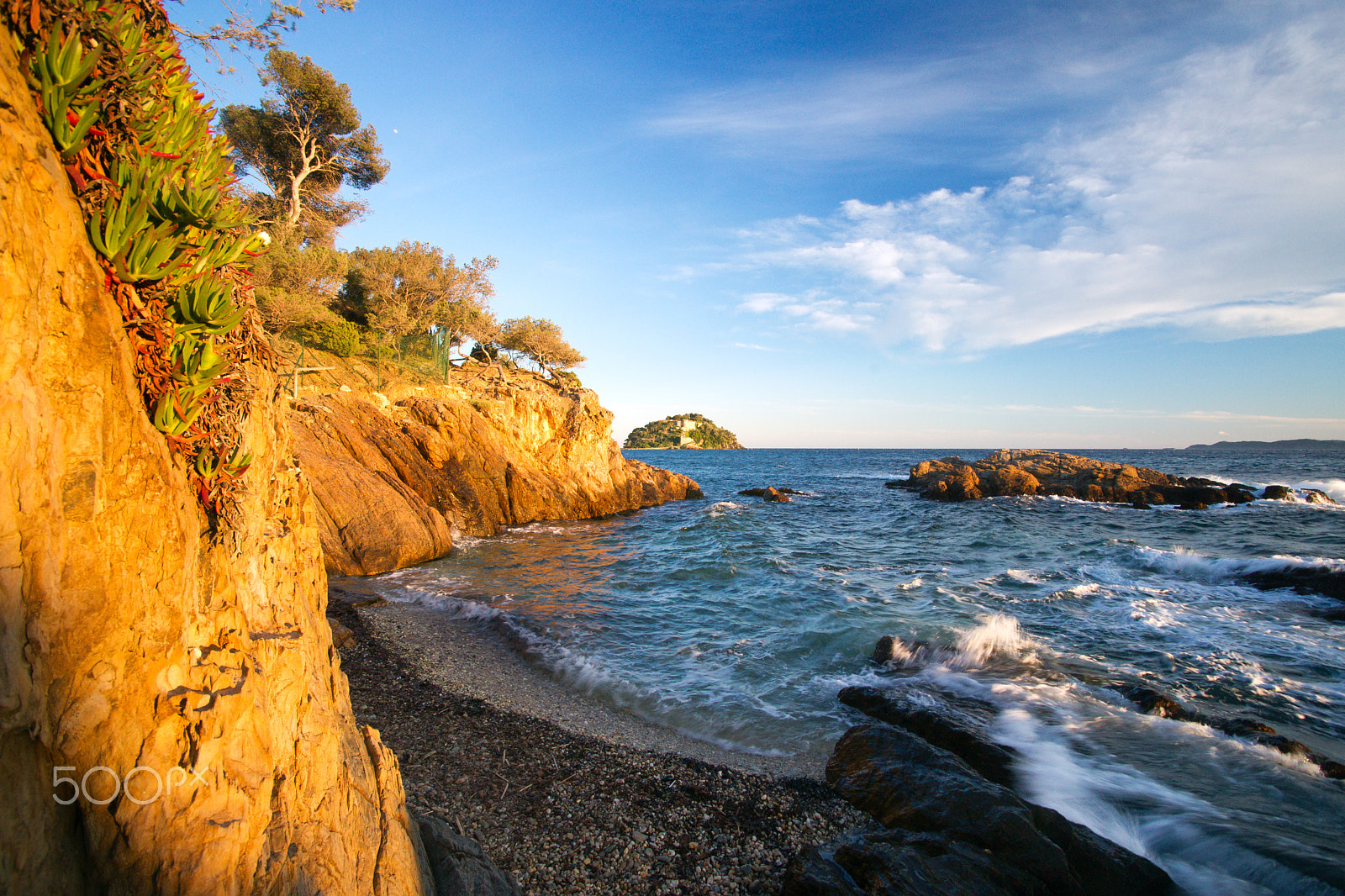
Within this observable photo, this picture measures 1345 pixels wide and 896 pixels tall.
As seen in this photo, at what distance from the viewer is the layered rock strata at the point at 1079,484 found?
31.1m

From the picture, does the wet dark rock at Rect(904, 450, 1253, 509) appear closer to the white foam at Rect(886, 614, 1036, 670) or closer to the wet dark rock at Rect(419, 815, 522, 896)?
the white foam at Rect(886, 614, 1036, 670)

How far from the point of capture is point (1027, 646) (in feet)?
34.0

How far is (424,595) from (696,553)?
929 centimetres

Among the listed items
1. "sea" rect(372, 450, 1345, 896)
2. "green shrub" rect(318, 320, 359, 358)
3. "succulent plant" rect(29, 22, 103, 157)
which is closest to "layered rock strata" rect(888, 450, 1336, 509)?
"sea" rect(372, 450, 1345, 896)

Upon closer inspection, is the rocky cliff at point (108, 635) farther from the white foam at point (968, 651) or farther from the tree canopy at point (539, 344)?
the tree canopy at point (539, 344)

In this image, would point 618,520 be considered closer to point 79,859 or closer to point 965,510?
point 965,510

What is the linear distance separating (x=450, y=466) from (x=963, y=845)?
20.2 metres

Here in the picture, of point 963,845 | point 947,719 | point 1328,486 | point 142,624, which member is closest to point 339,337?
point 142,624

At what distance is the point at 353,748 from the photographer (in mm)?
3275

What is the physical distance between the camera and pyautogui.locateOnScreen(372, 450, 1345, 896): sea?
19.8 ft

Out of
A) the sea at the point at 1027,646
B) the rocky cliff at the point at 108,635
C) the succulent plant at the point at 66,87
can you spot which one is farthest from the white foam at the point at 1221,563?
the succulent plant at the point at 66,87

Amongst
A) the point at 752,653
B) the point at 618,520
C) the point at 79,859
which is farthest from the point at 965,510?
the point at 79,859

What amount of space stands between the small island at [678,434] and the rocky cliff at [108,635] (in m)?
144

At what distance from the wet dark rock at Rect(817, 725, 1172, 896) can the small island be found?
461ft
